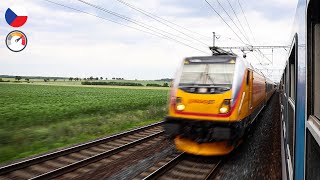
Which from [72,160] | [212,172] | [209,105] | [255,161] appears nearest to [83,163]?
[72,160]

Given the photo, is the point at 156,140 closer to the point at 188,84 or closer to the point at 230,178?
the point at 188,84

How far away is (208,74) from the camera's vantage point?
7.75m

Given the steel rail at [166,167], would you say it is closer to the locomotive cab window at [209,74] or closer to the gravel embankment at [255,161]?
the gravel embankment at [255,161]

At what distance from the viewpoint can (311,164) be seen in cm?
166

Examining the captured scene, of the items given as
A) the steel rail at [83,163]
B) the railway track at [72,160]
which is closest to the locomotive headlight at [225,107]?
the railway track at [72,160]

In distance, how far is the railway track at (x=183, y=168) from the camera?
6.38m

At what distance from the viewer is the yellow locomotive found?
7051 millimetres

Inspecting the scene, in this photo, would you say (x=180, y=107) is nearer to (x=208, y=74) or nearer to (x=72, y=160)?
(x=208, y=74)

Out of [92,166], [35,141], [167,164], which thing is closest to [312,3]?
[167,164]

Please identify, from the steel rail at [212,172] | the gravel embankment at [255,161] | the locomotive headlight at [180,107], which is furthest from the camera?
the locomotive headlight at [180,107]

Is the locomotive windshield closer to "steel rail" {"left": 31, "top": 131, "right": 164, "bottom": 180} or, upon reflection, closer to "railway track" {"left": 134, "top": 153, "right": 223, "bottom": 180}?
"railway track" {"left": 134, "top": 153, "right": 223, "bottom": 180}

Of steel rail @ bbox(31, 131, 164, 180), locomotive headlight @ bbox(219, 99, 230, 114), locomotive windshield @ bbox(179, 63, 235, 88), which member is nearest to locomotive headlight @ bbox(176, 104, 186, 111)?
locomotive windshield @ bbox(179, 63, 235, 88)

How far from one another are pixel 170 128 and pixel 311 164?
5905mm

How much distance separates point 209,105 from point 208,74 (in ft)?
3.33
